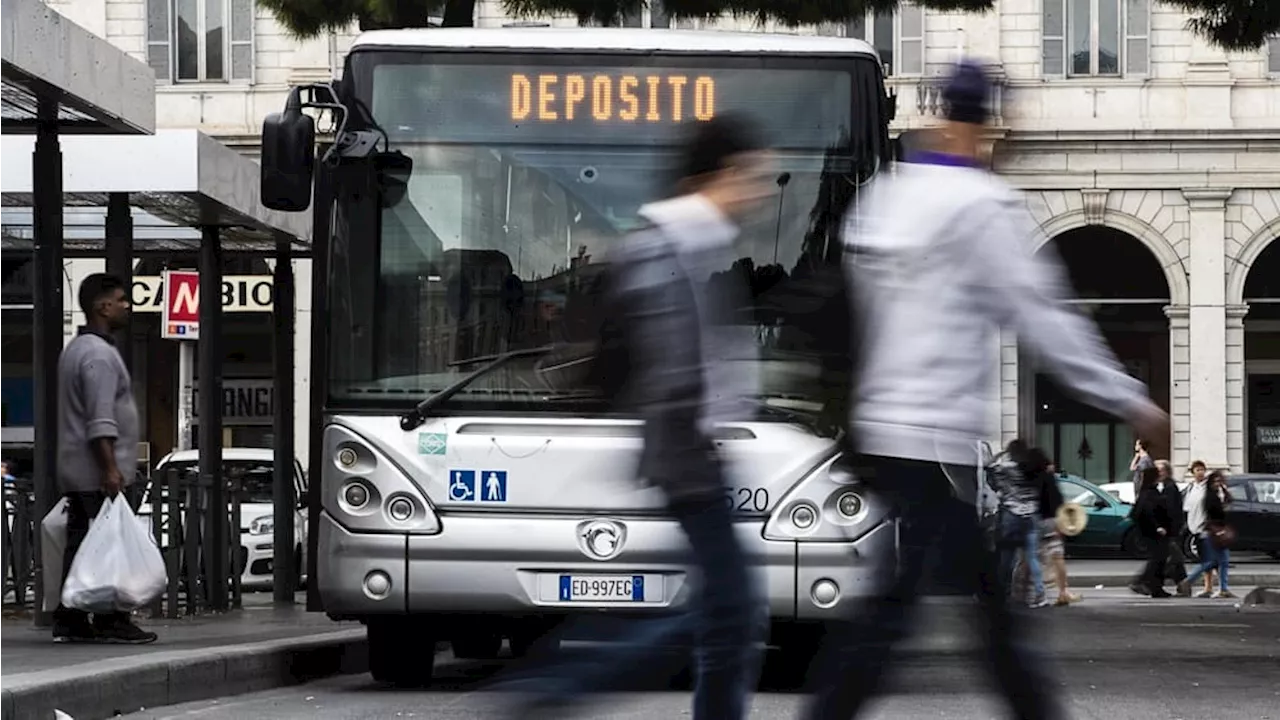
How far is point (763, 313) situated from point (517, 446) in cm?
123

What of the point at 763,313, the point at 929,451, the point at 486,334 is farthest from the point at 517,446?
the point at 929,451

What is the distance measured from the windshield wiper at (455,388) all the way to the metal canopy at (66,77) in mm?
2761

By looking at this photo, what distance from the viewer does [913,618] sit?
6242mm

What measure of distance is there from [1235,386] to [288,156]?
103 ft

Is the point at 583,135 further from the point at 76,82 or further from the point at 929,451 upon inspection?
the point at 929,451

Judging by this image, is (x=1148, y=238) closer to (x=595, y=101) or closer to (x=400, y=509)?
(x=595, y=101)

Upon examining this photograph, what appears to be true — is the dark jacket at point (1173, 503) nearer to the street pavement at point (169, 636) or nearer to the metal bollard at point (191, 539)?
the street pavement at point (169, 636)

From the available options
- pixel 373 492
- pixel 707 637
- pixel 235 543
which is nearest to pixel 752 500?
pixel 373 492

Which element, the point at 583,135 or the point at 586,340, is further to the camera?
the point at 583,135

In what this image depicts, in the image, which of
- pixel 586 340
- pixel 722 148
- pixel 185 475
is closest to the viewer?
pixel 722 148

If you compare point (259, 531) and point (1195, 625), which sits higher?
point (259, 531)

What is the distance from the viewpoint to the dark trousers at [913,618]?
245 inches

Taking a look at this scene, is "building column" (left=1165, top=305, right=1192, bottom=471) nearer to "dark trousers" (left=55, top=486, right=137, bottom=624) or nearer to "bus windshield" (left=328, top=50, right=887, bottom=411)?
"dark trousers" (left=55, top=486, right=137, bottom=624)

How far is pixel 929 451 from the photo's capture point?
6367mm
